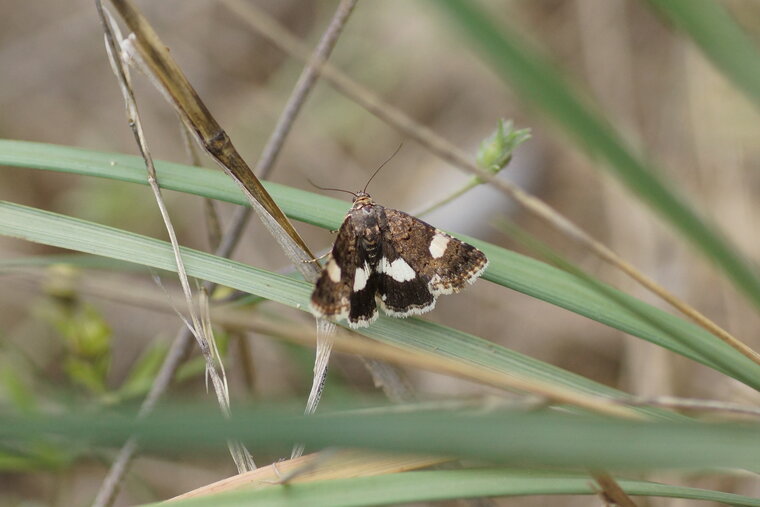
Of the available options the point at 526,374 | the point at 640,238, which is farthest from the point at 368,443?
the point at 640,238

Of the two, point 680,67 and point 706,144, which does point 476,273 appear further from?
point 680,67

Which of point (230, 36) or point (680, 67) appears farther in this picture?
point (230, 36)

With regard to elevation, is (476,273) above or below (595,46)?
below

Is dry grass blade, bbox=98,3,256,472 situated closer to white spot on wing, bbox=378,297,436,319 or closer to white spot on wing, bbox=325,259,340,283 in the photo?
white spot on wing, bbox=325,259,340,283

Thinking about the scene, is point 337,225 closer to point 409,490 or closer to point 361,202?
point 361,202

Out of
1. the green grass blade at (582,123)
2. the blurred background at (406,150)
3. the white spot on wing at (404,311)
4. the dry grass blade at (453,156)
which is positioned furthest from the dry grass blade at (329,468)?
the blurred background at (406,150)

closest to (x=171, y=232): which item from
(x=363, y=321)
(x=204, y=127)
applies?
(x=204, y=127)

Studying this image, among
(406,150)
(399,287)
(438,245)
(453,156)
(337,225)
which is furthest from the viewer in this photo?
(406,150)

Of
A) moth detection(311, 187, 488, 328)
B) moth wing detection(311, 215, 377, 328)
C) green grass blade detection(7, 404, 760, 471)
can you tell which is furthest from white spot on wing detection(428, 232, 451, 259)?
green grass blade detection(7, 404, 760, 471)
